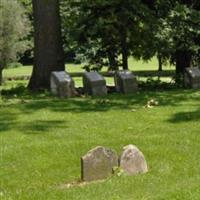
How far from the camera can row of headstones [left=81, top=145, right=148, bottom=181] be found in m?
8.16

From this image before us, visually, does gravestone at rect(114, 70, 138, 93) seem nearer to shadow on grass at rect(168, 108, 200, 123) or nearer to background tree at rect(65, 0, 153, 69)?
background tree at rect(65, 0, 153, 69)

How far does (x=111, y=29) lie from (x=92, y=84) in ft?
12.6

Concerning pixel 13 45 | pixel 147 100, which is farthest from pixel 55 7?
pixel 13 45

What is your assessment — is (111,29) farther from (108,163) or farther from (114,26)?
(108,163)

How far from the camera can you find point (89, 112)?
13109 mm

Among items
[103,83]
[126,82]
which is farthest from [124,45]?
[103,83]

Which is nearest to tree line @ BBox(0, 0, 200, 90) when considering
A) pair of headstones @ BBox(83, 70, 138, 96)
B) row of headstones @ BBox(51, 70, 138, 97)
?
row of headstones @ BBox(51, 70, 138, 97)

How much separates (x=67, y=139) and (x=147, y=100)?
4573 mm

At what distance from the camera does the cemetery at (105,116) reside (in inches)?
319

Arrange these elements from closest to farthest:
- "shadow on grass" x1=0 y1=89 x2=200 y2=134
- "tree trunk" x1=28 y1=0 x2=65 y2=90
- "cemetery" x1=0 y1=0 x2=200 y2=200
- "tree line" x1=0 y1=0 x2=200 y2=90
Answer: "cemetery" x1=0 y1=0 x2=200 y2=200, "shadow on grass" x1=0 y1=89 x2=200 y2=134, "tree trunk" x1=28 y1=0 x2=65 y2=90, "tree line" x1=0 y1=0 x2=200 y2=90

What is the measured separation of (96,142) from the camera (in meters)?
10.2

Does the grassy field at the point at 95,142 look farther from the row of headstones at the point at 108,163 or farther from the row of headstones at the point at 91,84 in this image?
the row of headstones at the point at 91,84

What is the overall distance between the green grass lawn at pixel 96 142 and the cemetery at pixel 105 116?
0.05 ft

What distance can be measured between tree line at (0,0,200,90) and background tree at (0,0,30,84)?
29.5m
